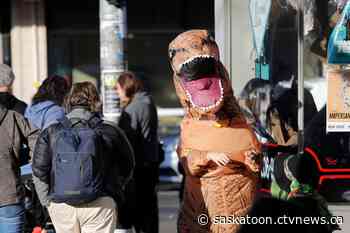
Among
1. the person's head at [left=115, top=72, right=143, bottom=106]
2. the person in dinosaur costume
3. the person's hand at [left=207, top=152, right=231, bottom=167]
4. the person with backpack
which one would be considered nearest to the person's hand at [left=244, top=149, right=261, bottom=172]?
the person in dinosaur costume

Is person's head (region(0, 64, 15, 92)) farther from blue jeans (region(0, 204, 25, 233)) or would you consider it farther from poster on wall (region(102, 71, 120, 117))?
blue jeans (region(0, 204, 25, 233))

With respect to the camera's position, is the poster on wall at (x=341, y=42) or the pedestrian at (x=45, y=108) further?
the pedestrian at (x=45, y=108)

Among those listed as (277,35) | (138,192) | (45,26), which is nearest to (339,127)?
(277,35)

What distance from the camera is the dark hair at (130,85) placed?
24.8 feet

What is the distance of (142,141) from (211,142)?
3065 mm

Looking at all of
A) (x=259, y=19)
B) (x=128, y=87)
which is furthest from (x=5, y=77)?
(x=259, y=19)

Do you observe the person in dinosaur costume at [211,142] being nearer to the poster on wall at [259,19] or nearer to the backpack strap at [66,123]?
the backpack strap at [66,123]

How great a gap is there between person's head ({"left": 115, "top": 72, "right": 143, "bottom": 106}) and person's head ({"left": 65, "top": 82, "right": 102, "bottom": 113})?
5.59 feet

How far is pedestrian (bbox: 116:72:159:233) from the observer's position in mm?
7594

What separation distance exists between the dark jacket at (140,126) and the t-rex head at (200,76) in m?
2.87

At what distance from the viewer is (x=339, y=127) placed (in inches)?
235

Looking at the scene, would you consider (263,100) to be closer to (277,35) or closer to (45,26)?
(277,35)

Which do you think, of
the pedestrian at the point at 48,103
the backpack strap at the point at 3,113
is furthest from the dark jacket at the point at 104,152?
the pedestrian at the point at 48,103

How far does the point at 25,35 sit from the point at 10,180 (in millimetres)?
8198
